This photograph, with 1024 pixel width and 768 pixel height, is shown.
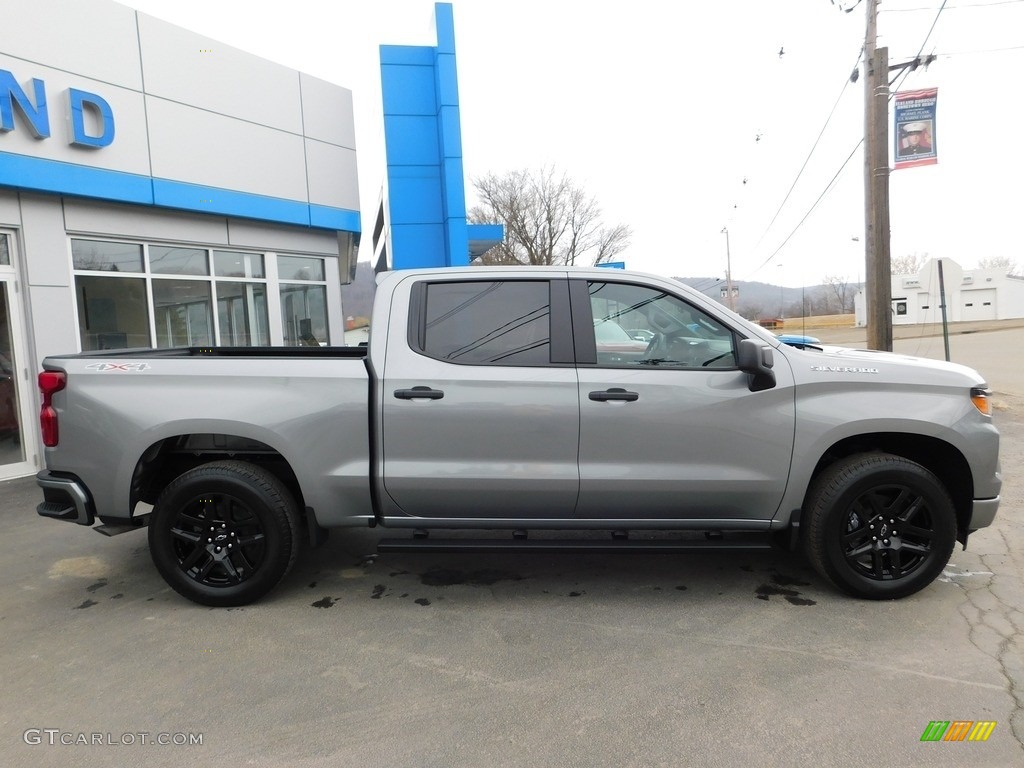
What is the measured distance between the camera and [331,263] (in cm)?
1212

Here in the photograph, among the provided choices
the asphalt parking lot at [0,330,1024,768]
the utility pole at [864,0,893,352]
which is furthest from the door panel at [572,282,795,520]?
the utility pole at [864,0,893,352]

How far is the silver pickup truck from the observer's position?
370 cm

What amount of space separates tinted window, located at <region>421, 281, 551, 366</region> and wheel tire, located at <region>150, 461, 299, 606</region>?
1296 mm

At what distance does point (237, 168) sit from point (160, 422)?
7730 millimetres

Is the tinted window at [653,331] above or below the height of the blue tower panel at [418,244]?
below

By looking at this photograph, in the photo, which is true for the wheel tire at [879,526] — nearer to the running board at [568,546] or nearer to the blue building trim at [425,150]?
the running board at [568,546]

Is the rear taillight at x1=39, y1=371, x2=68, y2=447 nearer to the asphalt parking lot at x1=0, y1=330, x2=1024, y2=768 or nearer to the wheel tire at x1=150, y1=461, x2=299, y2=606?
the wheel tire at x1=150, y1=461, x2=299, y2=606

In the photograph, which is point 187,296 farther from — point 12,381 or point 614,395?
Answer: point 614,395

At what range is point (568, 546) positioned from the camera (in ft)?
12.4

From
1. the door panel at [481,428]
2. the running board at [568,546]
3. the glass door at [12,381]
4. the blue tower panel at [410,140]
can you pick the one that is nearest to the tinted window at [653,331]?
the door panel at [481,428]

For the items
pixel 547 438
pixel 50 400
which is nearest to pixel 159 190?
pixel 50 400

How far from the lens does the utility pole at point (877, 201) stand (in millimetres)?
9492

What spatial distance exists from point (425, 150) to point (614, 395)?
11.7 m

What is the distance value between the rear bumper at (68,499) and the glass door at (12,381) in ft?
16.6
